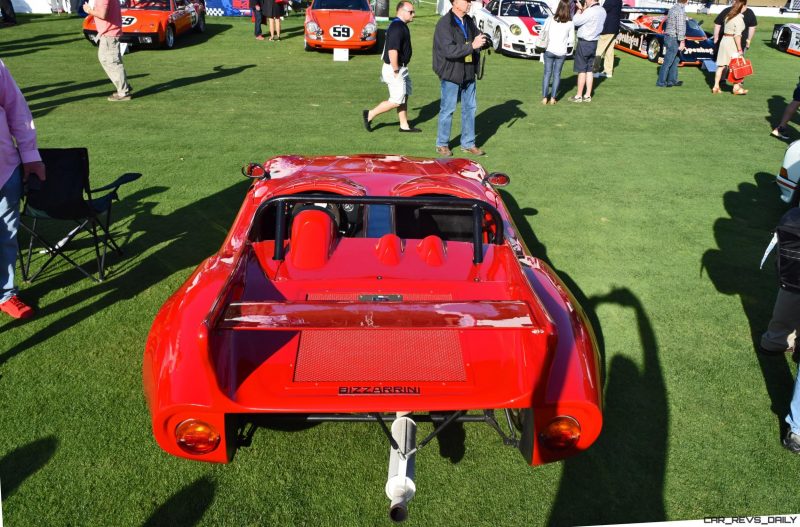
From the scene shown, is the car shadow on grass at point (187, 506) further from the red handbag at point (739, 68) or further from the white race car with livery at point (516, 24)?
the white race car with livery at point (516, 24)

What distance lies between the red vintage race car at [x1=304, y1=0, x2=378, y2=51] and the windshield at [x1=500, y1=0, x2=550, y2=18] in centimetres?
343

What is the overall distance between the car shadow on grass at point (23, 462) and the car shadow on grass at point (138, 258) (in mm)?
892

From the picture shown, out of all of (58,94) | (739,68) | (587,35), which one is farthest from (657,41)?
(58,94)

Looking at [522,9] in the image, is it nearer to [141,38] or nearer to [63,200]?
[141,38]

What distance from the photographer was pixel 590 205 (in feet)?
19.9

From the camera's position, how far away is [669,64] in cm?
1143

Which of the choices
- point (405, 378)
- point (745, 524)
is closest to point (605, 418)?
point (745, 524)

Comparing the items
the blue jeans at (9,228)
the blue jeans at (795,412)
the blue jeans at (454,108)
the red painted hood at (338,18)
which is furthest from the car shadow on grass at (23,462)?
the red painted hood at (338,18)

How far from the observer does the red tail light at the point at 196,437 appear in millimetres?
2301

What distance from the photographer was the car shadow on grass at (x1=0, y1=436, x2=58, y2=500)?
2633mm

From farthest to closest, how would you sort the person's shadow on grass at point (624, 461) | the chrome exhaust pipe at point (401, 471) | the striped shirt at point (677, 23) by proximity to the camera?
the striped shirt at point (677, 23), the person's shadow on grass at point (624, 461), the chrome exhaust pipe at point (401, 471)

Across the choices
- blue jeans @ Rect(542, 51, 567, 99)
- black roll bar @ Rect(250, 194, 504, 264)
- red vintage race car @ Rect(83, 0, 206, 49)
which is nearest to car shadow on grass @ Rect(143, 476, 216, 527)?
black roll bar @ Rect(250, 194, 504, 264)

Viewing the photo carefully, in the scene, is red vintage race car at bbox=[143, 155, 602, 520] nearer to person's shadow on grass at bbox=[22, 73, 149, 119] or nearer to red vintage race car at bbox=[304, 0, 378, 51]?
person's shadow on grass at bbox=[22, 73, 149, 119]

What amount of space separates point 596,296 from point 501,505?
7.18 feet
